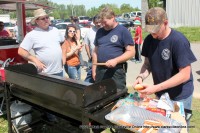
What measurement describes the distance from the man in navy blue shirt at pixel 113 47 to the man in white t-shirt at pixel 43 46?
0.76m

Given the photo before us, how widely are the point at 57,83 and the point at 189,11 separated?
18735 millimetres

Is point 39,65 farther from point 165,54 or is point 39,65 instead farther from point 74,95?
point 165,54

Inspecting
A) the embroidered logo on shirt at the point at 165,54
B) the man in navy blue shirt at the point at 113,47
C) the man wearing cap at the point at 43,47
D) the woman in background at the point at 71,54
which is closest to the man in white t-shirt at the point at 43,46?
the man wearing cap at the point at 43,47

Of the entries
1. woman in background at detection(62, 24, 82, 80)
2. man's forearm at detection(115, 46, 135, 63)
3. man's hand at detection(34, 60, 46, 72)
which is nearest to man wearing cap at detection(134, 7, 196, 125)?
man's forearm at detection(115, 46, 135, 63)

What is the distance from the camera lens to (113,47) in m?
3.45

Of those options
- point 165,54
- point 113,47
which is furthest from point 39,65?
point 165,54

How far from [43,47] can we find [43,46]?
16 millimetres

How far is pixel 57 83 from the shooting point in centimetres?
245

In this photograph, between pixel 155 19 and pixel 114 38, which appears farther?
pixel 114 38

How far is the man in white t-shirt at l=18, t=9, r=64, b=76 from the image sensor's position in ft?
12.7

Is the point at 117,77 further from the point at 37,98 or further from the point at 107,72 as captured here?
the point at 37,98

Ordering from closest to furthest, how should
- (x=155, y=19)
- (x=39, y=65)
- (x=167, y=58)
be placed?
A: (x=155, y=19) → (x=167, y=58) → (x=39, y=65)

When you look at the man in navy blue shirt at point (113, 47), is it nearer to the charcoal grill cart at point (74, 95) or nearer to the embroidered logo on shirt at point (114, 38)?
the embroidered logo on shirt at point (114, 38)

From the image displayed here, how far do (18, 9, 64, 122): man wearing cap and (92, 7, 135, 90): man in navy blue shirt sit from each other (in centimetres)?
76
